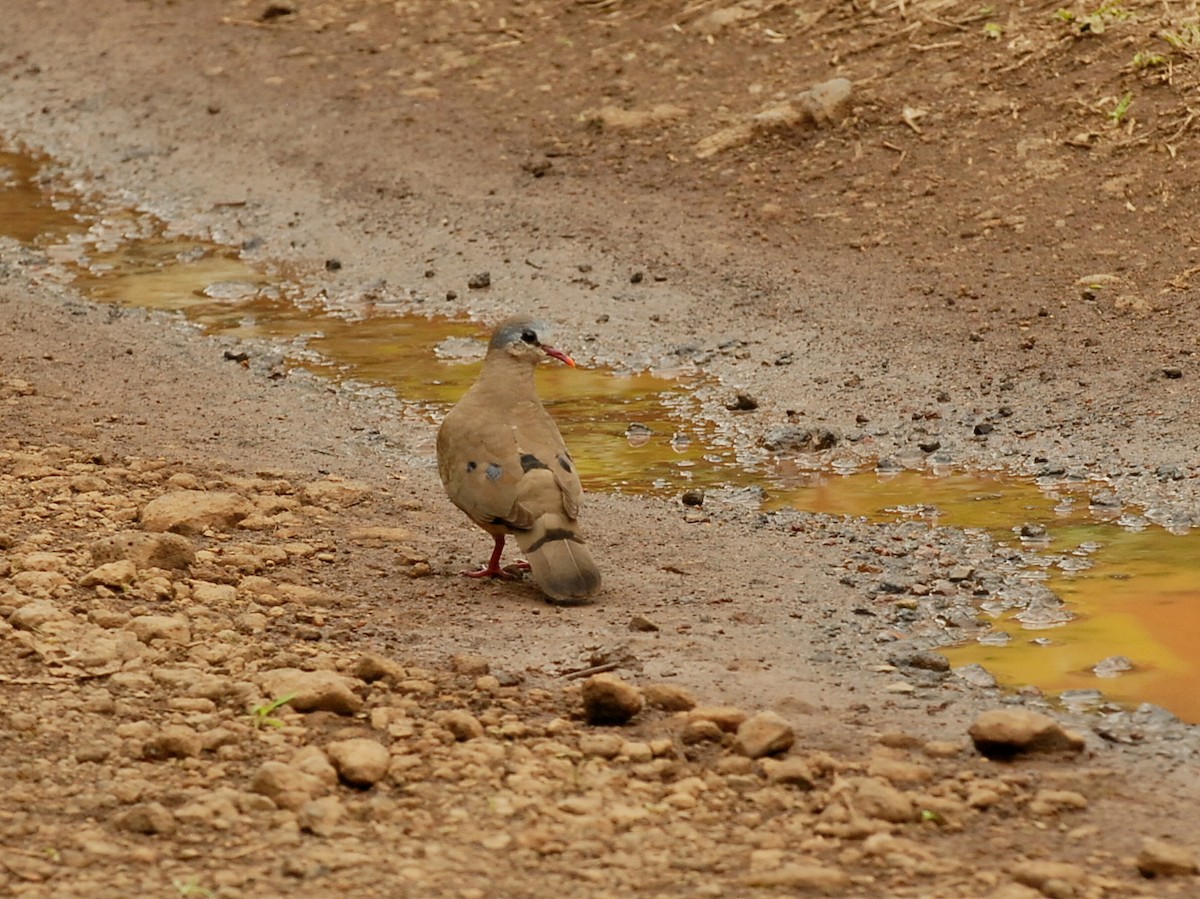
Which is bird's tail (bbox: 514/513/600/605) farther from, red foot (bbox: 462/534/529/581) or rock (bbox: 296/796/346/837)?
rock (bbox: 296/796/346/837)

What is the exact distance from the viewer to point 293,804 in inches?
170

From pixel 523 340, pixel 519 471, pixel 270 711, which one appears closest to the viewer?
pixel 270 711

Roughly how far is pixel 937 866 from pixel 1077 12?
9.03 meters

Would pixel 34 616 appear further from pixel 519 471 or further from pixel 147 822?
pixel 519 471

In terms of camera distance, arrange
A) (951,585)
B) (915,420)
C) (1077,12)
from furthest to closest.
→ (1077,12) → (915,420) → (951,585)

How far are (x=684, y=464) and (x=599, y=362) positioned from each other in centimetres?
172

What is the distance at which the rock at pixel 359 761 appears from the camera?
14.6ft

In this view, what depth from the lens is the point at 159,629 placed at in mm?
5336

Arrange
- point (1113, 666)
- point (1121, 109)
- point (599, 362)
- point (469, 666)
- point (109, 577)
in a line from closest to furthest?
point (469, 666)
point (1113, 666)
point (109, 577)
point (599, 362)
point (1121, 109)

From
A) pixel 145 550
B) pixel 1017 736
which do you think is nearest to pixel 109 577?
pixel 145 550

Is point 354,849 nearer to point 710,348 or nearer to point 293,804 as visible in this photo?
point 293,804

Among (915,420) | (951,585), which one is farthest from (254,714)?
(915,420)

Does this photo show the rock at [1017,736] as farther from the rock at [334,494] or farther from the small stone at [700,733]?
the rock at [334,494]

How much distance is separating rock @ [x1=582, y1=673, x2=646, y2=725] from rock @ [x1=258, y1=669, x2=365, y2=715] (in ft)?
1.94
